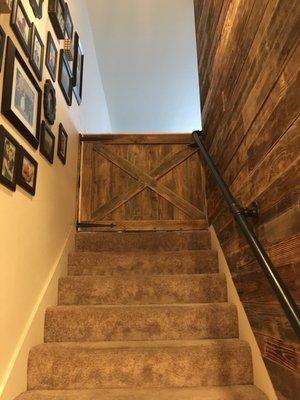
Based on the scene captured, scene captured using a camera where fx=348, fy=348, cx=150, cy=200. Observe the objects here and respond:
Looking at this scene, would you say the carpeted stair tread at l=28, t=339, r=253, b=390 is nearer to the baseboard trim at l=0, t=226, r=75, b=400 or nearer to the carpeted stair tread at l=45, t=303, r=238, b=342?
the baseboard trim at l=0, t=226, r=75, b=400

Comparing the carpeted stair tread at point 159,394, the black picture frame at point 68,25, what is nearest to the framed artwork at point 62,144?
the black picture frame at point 68,25

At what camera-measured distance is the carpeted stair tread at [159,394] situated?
1.51 m

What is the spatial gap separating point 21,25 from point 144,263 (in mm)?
1738

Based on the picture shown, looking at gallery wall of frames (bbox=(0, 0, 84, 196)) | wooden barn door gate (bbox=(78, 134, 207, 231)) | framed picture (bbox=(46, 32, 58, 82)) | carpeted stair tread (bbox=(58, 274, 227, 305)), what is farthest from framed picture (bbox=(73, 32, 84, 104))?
carpeted stair tread (bbox=(58, 274, 227, 305))

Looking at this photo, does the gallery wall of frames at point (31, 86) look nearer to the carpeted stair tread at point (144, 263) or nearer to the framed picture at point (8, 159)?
the framed picture at point (8, 159)

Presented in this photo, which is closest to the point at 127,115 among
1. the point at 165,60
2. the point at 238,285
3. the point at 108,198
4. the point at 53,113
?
the point at 165,60

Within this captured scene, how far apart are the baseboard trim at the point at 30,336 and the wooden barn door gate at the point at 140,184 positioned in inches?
36.2

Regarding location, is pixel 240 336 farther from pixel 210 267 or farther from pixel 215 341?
pixel 210 267

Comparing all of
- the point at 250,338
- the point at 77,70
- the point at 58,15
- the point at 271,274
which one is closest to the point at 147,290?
the point at 250,338

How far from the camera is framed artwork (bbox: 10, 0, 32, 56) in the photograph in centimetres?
171

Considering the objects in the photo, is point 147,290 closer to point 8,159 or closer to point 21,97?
point 8,159

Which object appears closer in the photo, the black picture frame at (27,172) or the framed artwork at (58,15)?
the black picture frame at (27,172)

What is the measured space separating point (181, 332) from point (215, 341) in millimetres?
219

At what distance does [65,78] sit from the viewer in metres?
2.80
